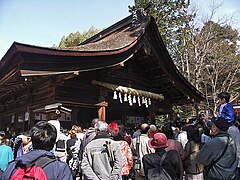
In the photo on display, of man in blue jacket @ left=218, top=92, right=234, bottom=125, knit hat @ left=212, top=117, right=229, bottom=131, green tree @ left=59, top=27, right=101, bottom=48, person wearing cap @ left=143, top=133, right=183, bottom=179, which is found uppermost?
green tree @ left=59, top=27, right=101, bottom=48

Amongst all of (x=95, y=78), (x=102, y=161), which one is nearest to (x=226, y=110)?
(x=102, y=161)

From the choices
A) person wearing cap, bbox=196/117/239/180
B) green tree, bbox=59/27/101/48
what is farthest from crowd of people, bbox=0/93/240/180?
green tree, bbox=59/27/101/48

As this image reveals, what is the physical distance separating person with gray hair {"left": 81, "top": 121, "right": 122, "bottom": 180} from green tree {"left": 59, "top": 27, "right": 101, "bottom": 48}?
79.1 feet

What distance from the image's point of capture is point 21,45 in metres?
5.14

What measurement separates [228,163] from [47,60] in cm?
446

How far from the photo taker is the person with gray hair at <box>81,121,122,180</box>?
3.42m

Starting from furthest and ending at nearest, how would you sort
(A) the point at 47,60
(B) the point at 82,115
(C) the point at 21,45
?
1. (B) the point at 82,115
2. (A) the point at 47,60
3. (C) the point at 21,45

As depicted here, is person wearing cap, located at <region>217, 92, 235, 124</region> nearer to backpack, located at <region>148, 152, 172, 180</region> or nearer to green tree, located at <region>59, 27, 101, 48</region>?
backpack, located at <region>148, 152, 172, 180</region>

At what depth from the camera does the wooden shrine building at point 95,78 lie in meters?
5.86

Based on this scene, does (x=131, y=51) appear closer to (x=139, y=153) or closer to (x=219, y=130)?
(x=139, y=153)

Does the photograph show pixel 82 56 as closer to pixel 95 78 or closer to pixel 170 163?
pixel 95 78

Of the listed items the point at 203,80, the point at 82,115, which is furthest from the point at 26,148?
the point at 203,80

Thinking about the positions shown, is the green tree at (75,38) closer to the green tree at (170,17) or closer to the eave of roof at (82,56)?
the green tree at (170,17)

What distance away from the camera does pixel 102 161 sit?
11.4ft
